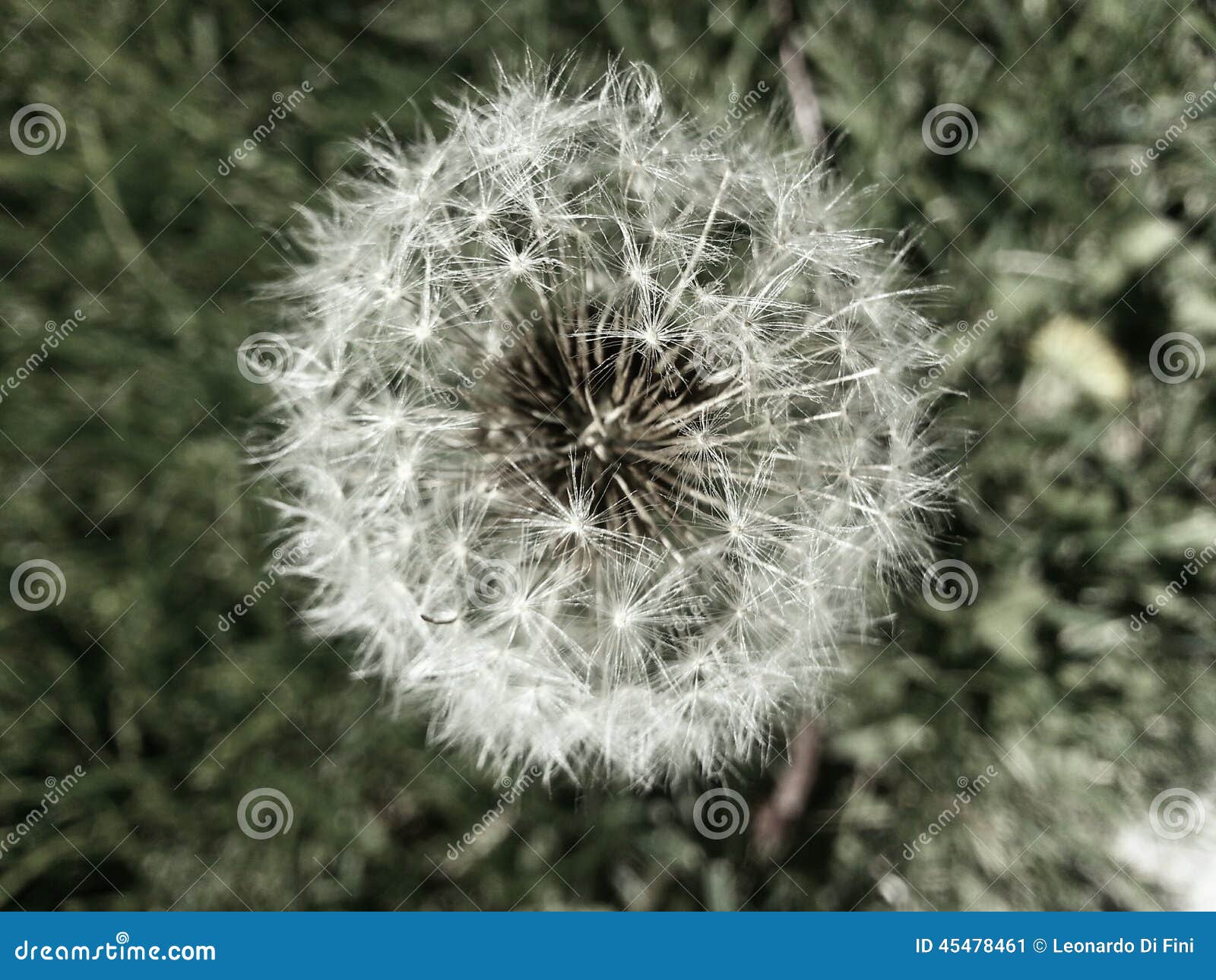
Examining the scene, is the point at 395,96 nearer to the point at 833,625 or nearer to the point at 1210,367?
the point at 833,625
